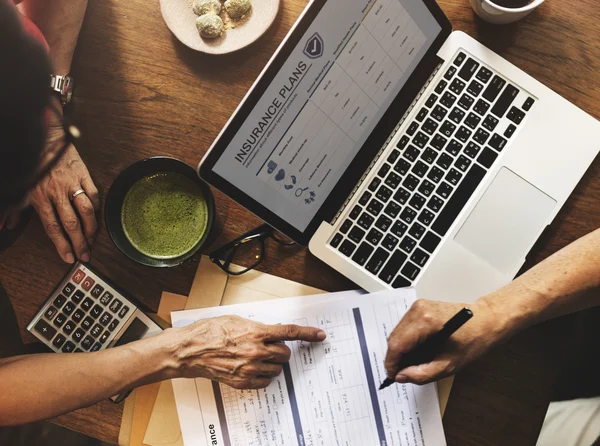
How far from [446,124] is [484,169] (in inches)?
3.7

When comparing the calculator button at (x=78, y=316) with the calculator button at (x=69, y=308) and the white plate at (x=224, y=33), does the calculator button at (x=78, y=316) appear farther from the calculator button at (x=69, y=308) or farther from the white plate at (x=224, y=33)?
the white plate at (x=224, y=33)

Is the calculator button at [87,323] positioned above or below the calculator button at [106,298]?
below

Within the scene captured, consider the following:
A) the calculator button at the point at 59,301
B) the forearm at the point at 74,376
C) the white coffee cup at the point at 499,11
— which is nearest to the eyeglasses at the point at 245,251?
the forearm at the point at 74,376

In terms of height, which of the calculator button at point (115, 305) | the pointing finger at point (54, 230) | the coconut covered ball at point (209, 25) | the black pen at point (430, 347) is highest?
the coconut covered ball at point (209, 25)

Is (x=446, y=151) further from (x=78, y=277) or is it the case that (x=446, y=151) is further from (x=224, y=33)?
(x=78, y=277)

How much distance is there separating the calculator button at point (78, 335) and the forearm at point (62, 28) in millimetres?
427

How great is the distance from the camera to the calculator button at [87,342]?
821mm

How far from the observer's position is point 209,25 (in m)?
0.79

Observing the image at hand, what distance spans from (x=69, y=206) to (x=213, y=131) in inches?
10.6

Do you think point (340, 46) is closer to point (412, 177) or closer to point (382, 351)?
point (412, 177)

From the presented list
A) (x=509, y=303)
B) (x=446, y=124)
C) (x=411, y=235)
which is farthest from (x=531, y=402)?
(x=446, y=124)

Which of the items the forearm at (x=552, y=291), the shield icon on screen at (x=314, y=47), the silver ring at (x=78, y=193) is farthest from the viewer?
the silver ring at (x=78, y=193)

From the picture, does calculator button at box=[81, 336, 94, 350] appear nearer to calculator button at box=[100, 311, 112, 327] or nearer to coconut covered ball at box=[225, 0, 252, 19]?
calculator button at box=[100, 311, 112, 327]

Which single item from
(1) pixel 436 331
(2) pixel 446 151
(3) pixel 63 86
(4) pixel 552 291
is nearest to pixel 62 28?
(3) pixel 63 86
